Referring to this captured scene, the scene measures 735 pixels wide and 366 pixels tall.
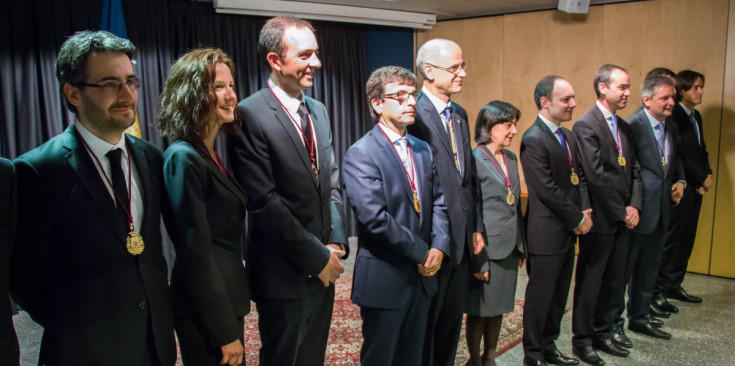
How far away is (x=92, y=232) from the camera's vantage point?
1.59 m

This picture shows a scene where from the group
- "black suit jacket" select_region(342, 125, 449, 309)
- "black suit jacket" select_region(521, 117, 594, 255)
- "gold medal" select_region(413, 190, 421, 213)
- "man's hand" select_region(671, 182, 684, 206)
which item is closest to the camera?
"black suit jacket" select_region(342, 125, 449, 309)

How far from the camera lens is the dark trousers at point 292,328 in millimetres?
2131

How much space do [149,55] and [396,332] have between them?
359 centimetres

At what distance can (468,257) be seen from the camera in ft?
9.04

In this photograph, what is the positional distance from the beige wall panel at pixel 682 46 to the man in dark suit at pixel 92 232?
192 inches

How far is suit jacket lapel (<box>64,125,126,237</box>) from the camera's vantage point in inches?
62.2

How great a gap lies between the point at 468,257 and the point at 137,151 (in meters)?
1.60

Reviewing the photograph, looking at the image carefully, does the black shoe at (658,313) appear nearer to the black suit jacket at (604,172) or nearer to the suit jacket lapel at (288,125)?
the black suit jacket at (604,172)

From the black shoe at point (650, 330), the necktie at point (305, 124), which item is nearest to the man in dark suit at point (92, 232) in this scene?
the necktie at point (305, 124)

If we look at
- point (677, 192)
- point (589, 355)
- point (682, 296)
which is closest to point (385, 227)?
point (589, 355)

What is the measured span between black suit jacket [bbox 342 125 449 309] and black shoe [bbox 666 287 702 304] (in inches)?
119

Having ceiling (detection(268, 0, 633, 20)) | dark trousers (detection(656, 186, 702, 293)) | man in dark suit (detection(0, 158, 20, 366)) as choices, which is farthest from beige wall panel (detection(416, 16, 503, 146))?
man in dark suit (detection(0, 158, 20, 366))

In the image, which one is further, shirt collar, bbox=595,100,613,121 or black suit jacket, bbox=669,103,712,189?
black suit jacket, bbox=669,103,712,189

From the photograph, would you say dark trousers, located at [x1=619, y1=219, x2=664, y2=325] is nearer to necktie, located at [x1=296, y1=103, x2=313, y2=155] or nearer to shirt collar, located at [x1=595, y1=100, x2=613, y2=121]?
shirt collar, located at [x1=595, y1=100, x2=613, y2=121]
